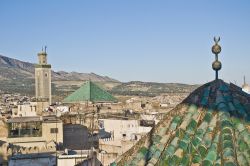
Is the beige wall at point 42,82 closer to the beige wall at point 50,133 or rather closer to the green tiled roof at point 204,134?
the beige wall at point 50,133

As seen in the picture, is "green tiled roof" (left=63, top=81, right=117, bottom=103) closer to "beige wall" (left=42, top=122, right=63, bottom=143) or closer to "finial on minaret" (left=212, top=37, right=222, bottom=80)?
"beige wall" (left=42, top=122, right=63, bottom=143)

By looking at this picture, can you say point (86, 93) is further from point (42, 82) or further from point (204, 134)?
point (204, 134)

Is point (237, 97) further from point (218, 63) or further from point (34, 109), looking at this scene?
point (34, 109)

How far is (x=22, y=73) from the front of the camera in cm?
15038

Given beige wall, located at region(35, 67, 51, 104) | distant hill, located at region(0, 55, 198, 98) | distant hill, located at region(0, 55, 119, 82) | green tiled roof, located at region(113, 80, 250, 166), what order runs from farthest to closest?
distant hill, located at region(0, 55, 119, 82)
distant hill, located at region(0, 55, 198, 98)
beige wall, located at region(35, 67, 51, 104)
green tiled roof, located at region(113, 80, 250, 166)

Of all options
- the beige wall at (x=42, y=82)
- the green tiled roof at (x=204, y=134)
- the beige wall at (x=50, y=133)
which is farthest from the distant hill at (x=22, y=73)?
the green tiled roof at (x=204, y=134)

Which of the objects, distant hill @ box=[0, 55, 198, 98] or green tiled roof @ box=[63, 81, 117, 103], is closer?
green tiled roof @ box=[63, 81, 117, 103]

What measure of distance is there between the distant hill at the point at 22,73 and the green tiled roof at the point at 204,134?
137105 millimetres

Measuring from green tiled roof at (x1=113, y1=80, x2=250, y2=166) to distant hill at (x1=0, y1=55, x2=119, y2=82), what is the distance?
137 m

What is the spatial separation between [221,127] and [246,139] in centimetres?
17

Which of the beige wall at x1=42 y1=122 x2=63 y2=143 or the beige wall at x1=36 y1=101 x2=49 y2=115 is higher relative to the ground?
the beige wall at x1=36 y1=101 x2=49 y2=115

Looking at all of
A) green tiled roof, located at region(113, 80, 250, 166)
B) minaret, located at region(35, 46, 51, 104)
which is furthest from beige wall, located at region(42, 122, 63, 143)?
minaret, located at region(35, 46, 51, 104)

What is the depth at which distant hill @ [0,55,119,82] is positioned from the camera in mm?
142250

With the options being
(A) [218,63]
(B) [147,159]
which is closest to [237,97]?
(A) [218,63]
